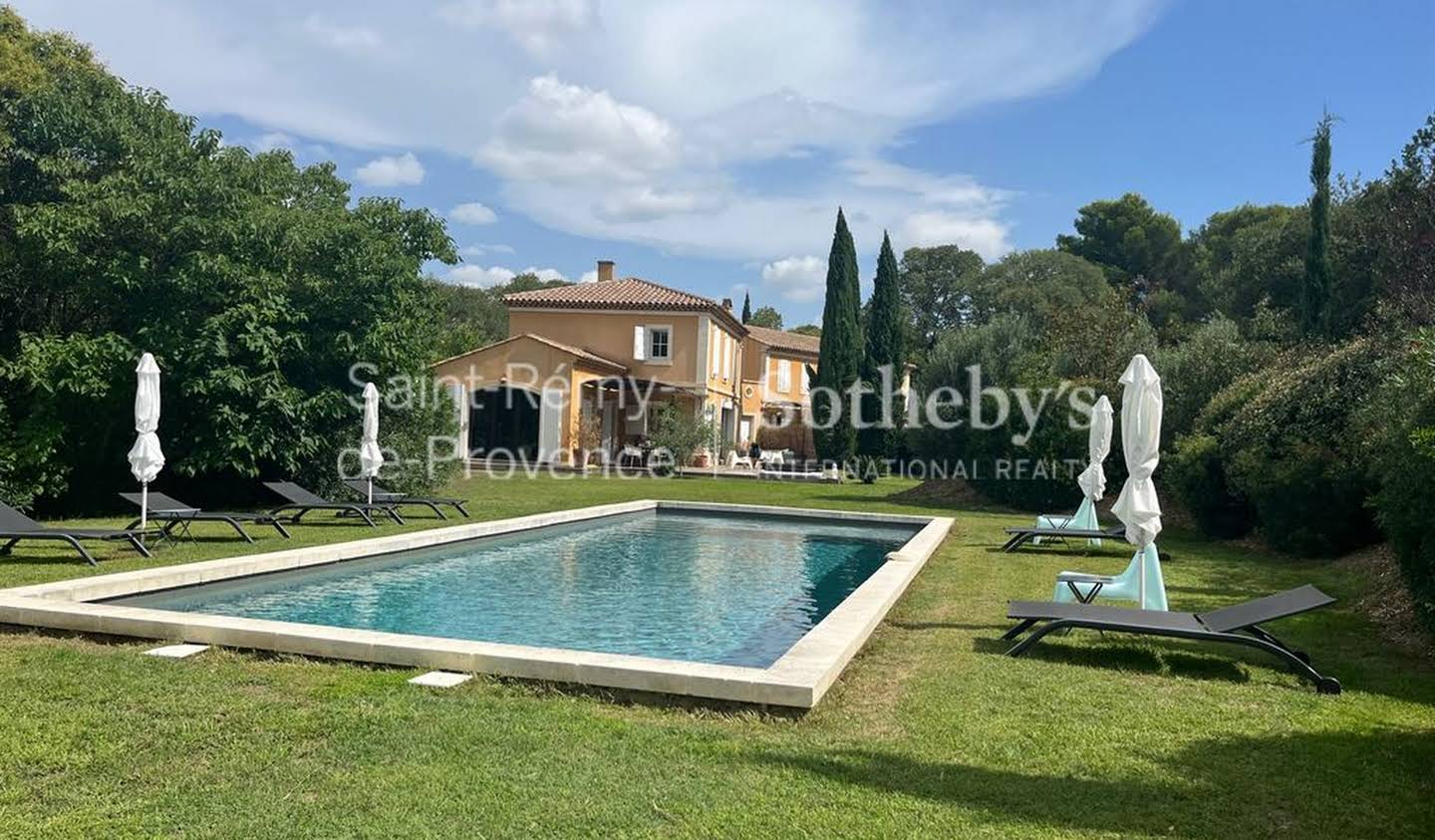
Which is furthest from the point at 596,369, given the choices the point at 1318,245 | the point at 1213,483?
the point at 1318,245

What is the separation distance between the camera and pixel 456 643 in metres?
6.29

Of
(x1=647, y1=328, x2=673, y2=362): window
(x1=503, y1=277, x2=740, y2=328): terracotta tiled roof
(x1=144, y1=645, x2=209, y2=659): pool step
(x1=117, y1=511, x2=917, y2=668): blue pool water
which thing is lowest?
(x1=117, y1=511, x2=917, y2=668): blue pool water

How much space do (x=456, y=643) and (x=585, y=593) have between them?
4.40 m

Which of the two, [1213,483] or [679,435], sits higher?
[679,435]

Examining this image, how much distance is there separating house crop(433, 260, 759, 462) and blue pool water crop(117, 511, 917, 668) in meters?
15.1

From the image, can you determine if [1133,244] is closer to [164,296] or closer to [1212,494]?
[1212,494]

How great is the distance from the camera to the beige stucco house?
30938 millimetres

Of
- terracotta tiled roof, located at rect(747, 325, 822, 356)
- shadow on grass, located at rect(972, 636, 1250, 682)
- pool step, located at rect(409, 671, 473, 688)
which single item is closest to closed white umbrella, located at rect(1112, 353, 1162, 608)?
shadow on grass, located at rect(972, 636, 1250, 682)

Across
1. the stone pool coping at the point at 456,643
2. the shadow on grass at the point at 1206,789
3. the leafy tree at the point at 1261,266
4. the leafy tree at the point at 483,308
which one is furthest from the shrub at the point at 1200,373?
the leafy tree at the point at 483,308

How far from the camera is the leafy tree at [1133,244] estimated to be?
49.4 meters

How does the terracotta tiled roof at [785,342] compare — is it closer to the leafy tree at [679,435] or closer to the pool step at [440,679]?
the leafy tree at [679,435]

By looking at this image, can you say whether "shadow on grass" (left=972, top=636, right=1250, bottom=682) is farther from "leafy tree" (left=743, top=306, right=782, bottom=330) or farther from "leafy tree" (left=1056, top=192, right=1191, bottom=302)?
"leafy tree" (left=743, top=306, right=782, bottom=330)

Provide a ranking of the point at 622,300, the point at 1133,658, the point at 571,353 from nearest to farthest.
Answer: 1. the point at 1133,658
2. the point at 571,353
3. the point at 622,300

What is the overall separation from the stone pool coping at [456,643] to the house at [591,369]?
2143 cm
